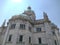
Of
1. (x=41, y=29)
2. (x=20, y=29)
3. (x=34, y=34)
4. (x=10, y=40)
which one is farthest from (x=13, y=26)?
(x=41, y=29)

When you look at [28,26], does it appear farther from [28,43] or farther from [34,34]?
[28,43]

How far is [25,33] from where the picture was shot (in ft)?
84.2

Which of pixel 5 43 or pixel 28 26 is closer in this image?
pixel 5 43

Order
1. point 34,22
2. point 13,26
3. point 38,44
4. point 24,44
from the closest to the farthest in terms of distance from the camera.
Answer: point 24,44 < point 38,44 < point 13,26 < point 34,22

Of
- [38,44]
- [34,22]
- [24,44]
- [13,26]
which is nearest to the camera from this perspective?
[24,44]

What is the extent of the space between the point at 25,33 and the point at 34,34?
3493 millimetres

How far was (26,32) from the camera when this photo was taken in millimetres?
25938

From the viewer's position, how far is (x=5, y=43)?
976 inches

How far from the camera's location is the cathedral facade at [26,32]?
24641mm

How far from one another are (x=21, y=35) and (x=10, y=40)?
3311 millimetres

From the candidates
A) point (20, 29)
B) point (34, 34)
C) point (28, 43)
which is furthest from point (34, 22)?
point (28, 43)

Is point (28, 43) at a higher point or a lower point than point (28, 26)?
lower

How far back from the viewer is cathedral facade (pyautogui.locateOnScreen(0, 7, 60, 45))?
24641 millimetres

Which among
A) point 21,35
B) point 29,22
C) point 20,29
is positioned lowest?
point 21,35
